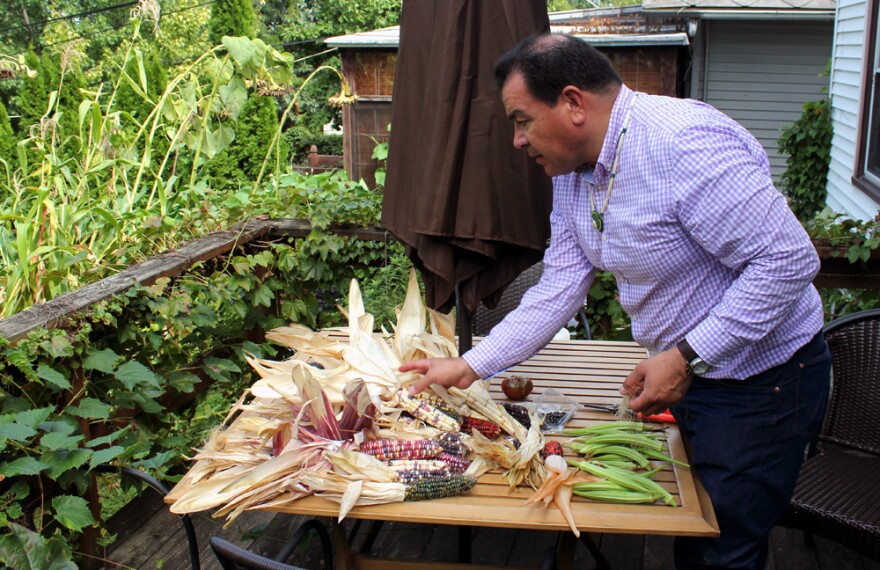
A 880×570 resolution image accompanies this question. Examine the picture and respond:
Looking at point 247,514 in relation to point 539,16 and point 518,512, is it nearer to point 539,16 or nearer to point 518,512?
point 518,512

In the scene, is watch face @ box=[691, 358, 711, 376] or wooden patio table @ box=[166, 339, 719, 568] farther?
watch face @ box=[691, 358, 711, 376]

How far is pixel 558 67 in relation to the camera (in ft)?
6.15

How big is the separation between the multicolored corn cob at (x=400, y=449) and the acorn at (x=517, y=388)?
20.1 inches

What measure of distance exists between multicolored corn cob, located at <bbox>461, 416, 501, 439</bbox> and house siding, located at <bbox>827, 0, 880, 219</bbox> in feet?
16.9

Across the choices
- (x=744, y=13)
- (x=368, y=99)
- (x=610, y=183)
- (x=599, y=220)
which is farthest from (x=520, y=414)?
(x=368, y=99)

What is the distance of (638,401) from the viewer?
1.99 m

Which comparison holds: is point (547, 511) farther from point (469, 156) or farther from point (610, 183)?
point (469, 156)

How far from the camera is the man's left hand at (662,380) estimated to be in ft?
6.29

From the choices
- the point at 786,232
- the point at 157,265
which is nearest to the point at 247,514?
the point at 157,265

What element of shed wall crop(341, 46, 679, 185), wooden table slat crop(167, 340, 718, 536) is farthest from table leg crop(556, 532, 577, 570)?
shed wall crop(341, 46, 679, 185)

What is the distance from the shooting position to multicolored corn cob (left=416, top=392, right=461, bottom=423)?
2.20 metres

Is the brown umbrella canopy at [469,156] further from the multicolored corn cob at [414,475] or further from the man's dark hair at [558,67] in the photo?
the multicolored corn cob at [414,475]

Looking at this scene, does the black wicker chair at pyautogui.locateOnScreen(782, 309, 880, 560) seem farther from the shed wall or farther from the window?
the shed wall

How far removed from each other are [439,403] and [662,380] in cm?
62
